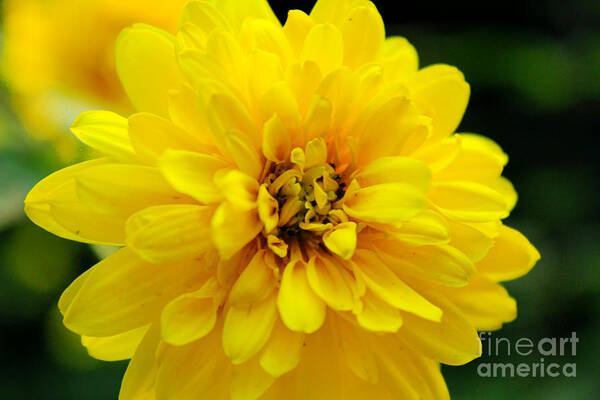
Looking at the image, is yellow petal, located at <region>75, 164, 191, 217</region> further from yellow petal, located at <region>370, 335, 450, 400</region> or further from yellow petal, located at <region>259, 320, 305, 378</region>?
yellow petal, located at <region>370, 335, 450, 400</region>

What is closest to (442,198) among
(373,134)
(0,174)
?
(373,134)

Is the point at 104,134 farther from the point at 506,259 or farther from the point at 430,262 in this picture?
the point at 506,259

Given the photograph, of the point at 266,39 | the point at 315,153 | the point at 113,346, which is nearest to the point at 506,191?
the point at 315,153

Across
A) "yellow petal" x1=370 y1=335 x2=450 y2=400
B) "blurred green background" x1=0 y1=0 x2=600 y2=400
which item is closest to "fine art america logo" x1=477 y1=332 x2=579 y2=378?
"blurred green background" x1=0 y1=0 x2=600 y2=400

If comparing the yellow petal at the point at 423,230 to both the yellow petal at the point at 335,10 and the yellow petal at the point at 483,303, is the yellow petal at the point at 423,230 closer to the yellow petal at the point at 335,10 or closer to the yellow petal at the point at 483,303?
the yellow petal at the point at 483,303

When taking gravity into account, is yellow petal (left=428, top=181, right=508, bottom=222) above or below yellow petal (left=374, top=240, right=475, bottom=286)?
above
